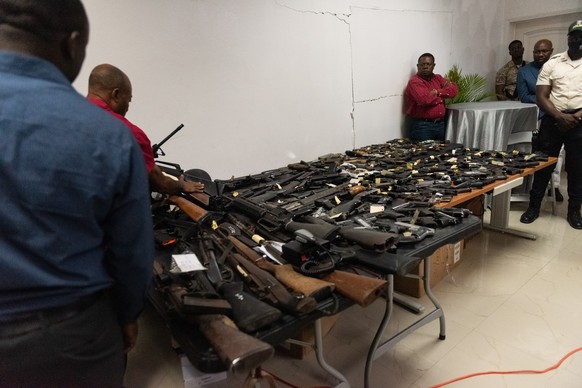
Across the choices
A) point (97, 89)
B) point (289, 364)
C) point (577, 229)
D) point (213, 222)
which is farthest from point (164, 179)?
point (577, 229)

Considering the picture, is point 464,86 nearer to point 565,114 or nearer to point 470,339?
point 565,114

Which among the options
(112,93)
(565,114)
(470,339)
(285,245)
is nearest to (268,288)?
(285,245)

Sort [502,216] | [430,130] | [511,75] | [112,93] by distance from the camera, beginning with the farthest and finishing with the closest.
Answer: [511,75], [430,130], [502,216], [112,93]

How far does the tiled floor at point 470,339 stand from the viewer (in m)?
1.94

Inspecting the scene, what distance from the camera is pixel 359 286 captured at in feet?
4.10

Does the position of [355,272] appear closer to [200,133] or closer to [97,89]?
Result: [97,89]

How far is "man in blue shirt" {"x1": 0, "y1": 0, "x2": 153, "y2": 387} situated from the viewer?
776mm

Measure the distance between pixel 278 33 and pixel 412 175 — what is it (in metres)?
1.88

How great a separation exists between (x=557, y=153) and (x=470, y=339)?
2636mm

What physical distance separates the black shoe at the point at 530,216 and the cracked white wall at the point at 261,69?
183cm

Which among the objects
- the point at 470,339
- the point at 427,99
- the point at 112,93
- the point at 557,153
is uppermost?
the point at 112,93

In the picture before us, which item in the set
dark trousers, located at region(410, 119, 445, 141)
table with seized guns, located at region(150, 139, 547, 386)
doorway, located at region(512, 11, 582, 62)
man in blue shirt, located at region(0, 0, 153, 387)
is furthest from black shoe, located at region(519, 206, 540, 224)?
man in blue shirt, located at region(0, 0, 153, 387)

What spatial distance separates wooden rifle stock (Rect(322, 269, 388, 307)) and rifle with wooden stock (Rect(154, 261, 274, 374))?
39 cm

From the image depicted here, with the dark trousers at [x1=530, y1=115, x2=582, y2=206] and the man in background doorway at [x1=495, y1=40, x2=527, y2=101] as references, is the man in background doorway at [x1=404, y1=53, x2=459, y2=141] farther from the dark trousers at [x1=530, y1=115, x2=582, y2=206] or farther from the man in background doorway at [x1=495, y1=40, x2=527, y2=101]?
the man in background doorway at [x1=495, y1=40, x2=527, y2=101]
